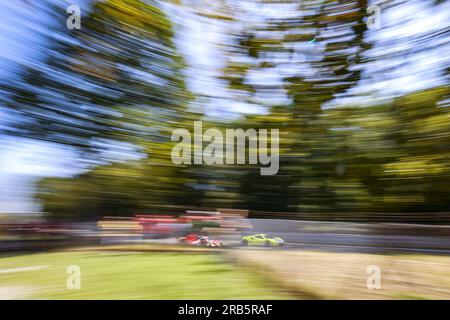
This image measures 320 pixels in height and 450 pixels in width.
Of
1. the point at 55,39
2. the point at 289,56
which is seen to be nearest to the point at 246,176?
the point at 289,56

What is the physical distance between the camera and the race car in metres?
3.68

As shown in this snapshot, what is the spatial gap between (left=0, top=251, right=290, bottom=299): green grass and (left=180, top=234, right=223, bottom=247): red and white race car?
11 cm

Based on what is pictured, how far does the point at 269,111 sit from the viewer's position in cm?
354

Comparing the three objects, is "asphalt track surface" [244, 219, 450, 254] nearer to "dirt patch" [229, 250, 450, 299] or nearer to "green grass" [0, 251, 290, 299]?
"dirt patch" [229, 250, 450, 299]

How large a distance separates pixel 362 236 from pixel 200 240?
155 centimetres

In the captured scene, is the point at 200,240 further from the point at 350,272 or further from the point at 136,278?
the point at 350,272

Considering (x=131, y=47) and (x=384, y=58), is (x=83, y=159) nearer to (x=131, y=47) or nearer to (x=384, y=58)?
(x=131, y=47)

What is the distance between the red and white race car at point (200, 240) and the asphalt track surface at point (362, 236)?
43 centimetres

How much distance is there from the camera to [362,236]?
A: 11.6ft

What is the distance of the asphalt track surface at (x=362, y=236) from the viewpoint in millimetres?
3408

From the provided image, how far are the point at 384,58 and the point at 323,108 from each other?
694 millimetres

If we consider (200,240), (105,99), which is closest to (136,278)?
(200,240)

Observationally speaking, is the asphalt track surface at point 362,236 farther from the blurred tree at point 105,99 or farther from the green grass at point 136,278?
the blurred tree at point 105,99
